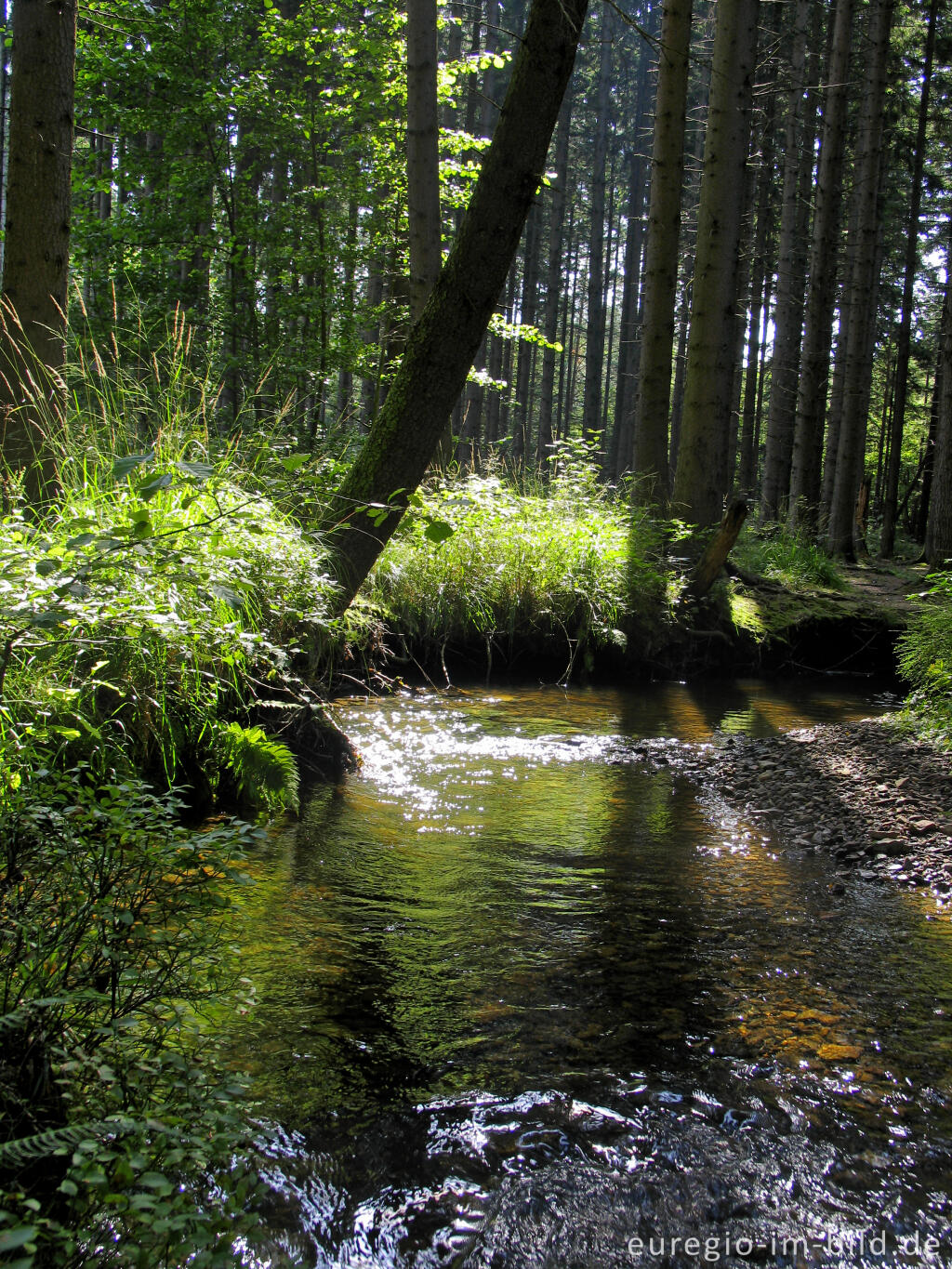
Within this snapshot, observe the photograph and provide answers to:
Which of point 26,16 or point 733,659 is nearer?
point 26,16

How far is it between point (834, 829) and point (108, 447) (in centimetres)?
457

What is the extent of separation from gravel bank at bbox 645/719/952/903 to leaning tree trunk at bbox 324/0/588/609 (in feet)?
8.19

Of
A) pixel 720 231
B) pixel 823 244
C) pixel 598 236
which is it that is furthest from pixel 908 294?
pixel 720 231

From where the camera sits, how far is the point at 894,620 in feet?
30.4

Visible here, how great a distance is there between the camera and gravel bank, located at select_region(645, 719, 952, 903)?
4039 mm

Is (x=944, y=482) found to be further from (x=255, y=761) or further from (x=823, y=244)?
(x=255, y=761)

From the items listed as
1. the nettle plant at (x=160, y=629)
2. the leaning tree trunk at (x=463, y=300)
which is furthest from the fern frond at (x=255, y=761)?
the leaning tree trunk at (x=463, y=300)

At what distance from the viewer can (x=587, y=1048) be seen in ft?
7.98

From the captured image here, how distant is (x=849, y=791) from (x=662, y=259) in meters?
6.95

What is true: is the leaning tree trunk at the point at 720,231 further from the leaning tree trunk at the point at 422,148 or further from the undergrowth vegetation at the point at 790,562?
the leaning tree trunk at the point at 422,148

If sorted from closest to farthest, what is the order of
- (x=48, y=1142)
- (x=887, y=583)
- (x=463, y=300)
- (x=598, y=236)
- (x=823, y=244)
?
(x=48, y=1142), (x=463, y=300), (x=887, y=583), (x=823, y=244), (x=598, y=236)

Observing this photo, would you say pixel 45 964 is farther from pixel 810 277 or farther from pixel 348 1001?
pixel 810 277

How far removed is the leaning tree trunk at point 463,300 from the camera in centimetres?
438

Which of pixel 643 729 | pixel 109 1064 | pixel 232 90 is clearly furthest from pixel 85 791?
pixel 232 90
